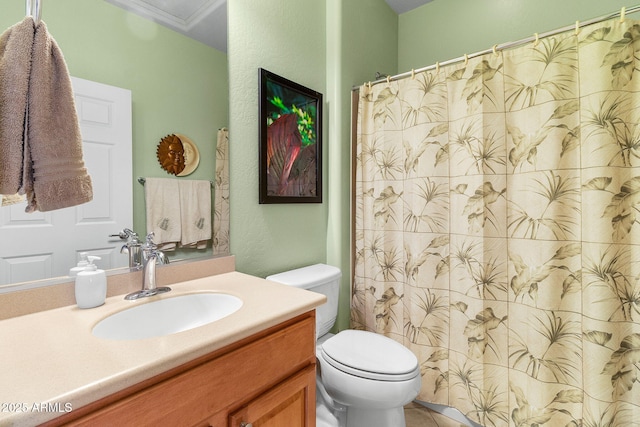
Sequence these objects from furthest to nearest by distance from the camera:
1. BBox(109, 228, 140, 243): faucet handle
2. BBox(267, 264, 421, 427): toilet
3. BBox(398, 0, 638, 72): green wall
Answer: BBox(398, 0, 638, 72): green wall
BBox(267, 264, 421, 427): toilet
BBox(109, 228, 140, 243): faucet handle

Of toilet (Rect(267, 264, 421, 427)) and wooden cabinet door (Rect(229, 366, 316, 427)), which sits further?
toilet (Rect(267, 264, 421, 427))

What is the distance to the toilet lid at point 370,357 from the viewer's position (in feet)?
3.63

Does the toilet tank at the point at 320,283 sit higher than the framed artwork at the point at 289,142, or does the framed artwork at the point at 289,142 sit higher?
the framed artwork at the point at 289,142

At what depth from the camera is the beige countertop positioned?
45 centimetres

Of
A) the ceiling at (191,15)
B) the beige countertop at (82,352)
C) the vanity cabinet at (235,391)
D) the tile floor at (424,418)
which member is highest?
the ceiling at (191,15)

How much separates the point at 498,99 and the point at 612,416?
1.40 meters

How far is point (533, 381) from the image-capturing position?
127 centimetres

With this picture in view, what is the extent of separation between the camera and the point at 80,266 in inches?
33.8

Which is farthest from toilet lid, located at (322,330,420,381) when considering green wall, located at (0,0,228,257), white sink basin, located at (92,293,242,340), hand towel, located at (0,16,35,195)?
hand towel, located at (0,16,35,195)

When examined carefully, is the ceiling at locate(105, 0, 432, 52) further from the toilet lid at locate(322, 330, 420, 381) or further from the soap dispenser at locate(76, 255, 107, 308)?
the toilet lid at locate(322, 330, 420, 381)

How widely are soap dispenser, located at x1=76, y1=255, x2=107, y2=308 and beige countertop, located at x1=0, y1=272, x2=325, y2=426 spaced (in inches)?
0.8

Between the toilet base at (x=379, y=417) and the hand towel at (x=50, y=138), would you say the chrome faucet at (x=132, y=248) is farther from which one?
the toilet base at (x=379, y=417)

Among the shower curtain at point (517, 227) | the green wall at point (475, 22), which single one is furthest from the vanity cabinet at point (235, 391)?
the green wall at point (475, 22)

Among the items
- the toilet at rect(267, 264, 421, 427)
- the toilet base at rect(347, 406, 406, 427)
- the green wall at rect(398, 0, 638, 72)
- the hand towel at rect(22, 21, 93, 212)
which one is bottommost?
the toilet base at rect(347, 406, 406, 427)
